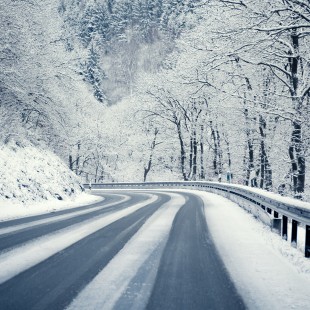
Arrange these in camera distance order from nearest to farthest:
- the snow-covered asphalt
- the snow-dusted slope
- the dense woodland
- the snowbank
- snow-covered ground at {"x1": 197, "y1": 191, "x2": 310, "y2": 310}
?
the snow-covered asphalt, snow-covered ground at {"x1": 197, "y1": 191, "x2": 310, "y2": 310}, the dense woodland, the snowbank, the snow-dusted slope

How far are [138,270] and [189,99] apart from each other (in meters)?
22.8

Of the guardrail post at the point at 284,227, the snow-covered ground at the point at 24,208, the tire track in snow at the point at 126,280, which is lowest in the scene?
the snow-covered ground at the point at 24,208

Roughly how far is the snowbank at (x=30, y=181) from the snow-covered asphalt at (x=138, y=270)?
6550mm

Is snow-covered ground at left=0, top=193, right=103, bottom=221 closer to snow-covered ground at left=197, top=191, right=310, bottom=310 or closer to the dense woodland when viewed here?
the dense woodland

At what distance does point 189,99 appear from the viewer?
26906 mm

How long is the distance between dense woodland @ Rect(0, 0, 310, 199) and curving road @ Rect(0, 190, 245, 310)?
6791mm

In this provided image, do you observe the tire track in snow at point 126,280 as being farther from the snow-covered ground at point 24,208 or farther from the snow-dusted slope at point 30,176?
the snow-dusted slope at point 30,176

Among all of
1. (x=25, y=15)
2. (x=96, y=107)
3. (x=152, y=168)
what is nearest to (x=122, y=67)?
(x=96, y=107)

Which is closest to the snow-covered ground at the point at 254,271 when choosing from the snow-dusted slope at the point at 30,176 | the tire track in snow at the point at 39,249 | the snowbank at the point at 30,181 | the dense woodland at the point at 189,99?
the tire track in snow at the point at 39,249

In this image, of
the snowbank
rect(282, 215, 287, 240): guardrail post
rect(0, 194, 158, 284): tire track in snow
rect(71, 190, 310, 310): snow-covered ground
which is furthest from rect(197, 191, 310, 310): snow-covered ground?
the snowbank

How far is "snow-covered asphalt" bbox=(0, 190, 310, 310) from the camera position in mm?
3889

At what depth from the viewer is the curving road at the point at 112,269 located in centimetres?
387

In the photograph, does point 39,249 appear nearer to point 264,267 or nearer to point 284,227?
point 264,267

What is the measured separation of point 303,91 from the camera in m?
13.8
